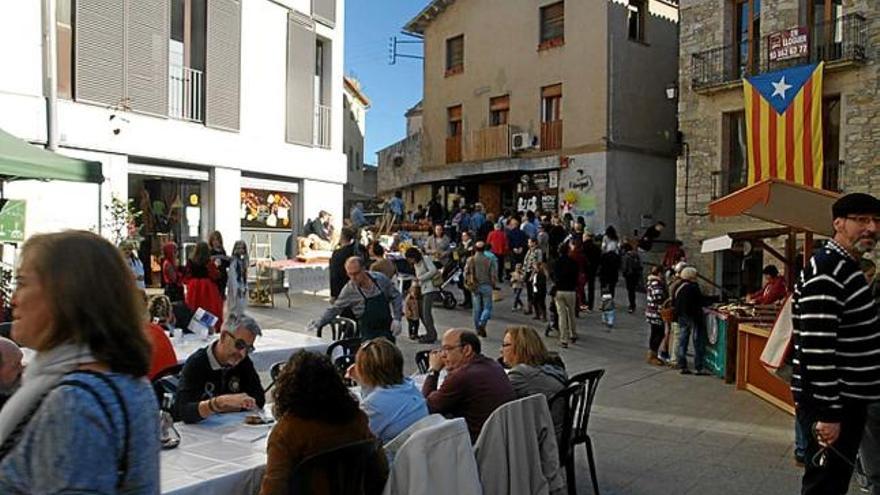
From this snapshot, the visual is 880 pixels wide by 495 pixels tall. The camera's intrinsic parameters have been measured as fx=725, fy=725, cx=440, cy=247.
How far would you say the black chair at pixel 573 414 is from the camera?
4.52 metres

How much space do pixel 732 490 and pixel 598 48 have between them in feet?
64.0

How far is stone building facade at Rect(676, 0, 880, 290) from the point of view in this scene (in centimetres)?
1678

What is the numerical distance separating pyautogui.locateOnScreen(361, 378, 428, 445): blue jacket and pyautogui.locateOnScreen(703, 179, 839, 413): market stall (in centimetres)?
459

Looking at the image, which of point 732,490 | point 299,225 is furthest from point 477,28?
point 732,490

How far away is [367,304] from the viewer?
7.44 meters

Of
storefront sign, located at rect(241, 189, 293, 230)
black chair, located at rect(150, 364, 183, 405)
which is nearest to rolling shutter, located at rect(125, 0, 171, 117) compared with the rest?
storefront sign, located at rect(241, 189, 293, 230)

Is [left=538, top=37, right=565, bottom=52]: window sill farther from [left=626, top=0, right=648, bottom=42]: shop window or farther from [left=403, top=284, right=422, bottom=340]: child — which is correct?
[left=403, top=284, right=422, bottom=340]: child

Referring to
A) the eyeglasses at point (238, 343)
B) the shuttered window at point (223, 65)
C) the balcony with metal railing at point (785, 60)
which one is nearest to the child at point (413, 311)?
Result: the shuttered window at point (223, 65)

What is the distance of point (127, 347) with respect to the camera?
1.62m

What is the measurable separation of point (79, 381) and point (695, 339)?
912cm

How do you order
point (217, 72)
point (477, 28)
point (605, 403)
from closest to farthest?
point (605, 403) → point (217, 72) → point (477, 28)

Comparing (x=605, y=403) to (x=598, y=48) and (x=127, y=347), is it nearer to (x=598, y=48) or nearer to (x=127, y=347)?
(x=127, y=347)

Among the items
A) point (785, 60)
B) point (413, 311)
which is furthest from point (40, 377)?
point (785, 60)

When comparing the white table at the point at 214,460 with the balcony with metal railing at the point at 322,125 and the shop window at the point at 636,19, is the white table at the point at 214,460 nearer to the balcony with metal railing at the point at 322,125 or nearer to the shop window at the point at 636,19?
the balcony with metal railing at the point at 322,125
